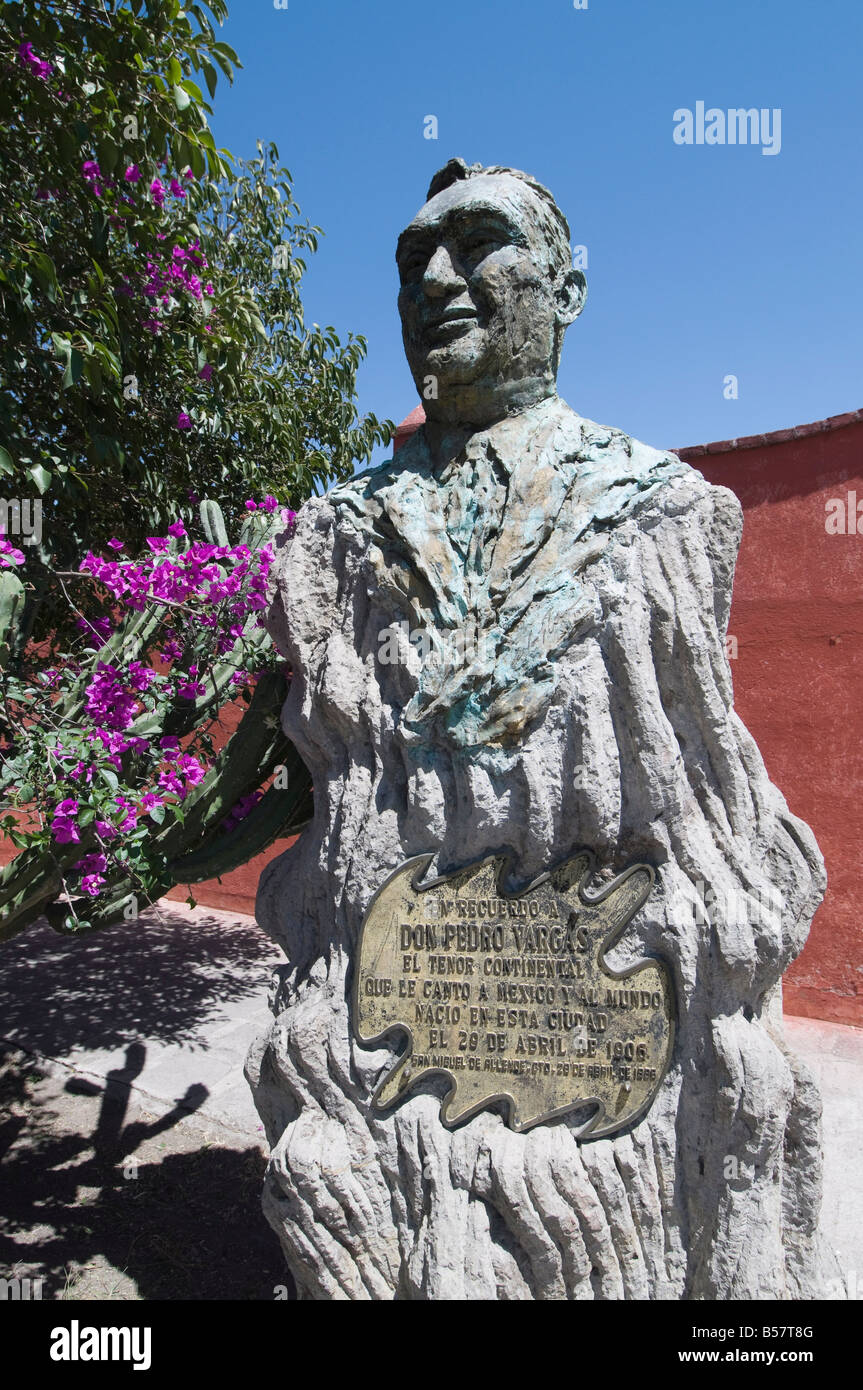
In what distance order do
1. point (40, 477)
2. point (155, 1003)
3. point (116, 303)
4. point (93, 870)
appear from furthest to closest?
point (155, 1003), point (116, 303), point (40, 477), point (93, 870)

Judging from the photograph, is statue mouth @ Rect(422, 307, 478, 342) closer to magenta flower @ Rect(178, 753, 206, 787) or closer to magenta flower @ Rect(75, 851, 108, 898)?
magenta flower @ Rect(178, 753, 206, 787)

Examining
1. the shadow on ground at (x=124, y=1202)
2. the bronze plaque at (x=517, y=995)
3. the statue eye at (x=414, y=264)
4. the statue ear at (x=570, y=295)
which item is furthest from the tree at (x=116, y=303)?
the shadow on ground at (x=124, y=1202)

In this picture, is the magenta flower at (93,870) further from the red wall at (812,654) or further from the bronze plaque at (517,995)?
the red wall at (812,654)

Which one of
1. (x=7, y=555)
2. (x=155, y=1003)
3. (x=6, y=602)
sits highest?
→ (x=7, y=555)

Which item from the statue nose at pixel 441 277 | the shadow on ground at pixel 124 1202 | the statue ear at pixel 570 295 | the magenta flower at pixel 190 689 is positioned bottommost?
the shadow on ground at pixel 124 1202

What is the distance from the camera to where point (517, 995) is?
2.17 m

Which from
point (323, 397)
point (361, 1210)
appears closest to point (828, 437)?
point (323, 397)

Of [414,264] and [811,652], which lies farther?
[811,652]

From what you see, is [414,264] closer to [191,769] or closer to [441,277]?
[441,277]

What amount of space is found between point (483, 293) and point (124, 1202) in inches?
150

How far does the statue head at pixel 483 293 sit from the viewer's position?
232 cm

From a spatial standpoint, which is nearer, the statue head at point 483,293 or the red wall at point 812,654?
the statue head at point 483,293

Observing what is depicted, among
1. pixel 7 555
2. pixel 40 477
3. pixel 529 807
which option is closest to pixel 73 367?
pixel 40 477

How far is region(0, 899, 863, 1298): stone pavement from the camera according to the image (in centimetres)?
368
